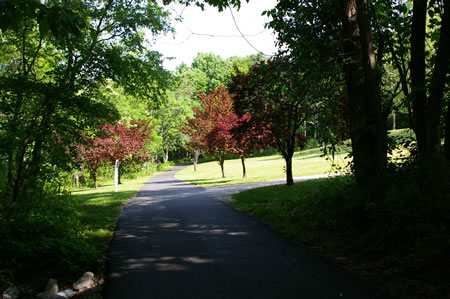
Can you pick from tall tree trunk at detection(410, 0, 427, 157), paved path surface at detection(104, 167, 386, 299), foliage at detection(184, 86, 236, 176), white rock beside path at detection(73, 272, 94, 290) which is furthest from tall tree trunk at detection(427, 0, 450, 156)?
foliage at detection(184, 86, 236, 176)

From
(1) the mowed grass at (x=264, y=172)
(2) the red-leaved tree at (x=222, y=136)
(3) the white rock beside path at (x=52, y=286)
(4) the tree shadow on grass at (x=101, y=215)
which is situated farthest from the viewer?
(2) the red-leaved tree at (x=222, y=136)

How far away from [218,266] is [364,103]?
445 centimetres

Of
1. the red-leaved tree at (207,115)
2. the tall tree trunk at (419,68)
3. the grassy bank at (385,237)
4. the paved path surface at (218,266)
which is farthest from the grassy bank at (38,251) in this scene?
the red-leaved tree at (207,115)

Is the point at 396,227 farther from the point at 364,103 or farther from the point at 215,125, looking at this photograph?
the point at 215,125

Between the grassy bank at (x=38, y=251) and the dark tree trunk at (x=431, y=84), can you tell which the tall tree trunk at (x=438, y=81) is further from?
the grassy bank at (x=38, y=251)

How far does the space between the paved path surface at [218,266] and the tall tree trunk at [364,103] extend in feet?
7.05

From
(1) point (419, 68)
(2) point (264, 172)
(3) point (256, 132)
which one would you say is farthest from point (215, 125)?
(1) point (419, 68)

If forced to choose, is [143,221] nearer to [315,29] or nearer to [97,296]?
[97,296]

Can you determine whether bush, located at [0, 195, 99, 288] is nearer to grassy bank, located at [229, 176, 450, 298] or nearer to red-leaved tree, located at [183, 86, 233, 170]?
grassy bank, located at [229, 176, 450, 298]

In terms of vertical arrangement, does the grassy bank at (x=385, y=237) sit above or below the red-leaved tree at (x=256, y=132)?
below

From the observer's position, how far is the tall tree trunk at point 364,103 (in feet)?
22.7

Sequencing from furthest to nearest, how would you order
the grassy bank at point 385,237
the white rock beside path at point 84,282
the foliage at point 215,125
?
the foliage at point 215,125 → the white rock beside path at point 84,282 → the grassy bank at point 385,237

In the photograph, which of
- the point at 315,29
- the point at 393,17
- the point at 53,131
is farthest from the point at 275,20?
the point at 53,131

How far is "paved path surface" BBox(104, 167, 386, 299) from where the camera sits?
14.2 feet
